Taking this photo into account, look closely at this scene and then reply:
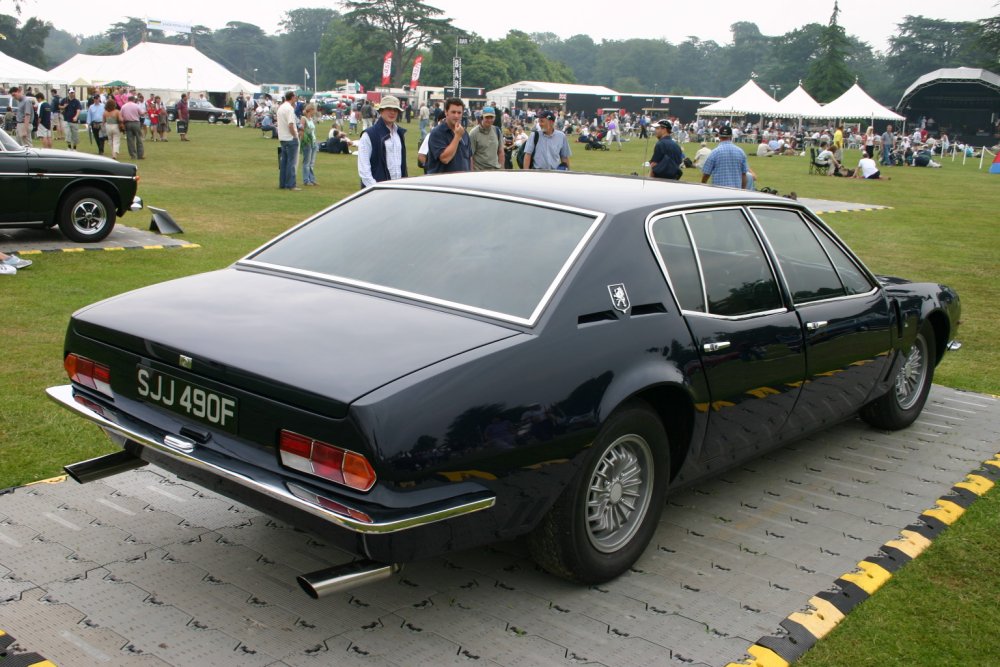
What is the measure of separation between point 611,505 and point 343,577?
4.13ft

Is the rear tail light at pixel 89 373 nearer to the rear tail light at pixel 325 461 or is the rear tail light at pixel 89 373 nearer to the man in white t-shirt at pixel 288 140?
the rear tail light at pixel 325 461

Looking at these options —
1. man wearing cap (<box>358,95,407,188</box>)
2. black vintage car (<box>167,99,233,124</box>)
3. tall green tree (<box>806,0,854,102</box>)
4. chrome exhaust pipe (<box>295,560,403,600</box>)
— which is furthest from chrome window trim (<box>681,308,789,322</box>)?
tall green tree (<box>806,0,854,102</box>)

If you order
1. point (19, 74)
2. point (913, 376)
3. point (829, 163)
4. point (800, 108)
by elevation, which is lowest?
point (913, 376)

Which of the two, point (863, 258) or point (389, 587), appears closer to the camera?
point (389, 587)

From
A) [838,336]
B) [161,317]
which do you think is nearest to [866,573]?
[838,336]

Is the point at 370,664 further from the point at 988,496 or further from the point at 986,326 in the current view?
the point at 986,326

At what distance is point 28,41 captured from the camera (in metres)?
106

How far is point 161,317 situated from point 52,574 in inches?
43.5

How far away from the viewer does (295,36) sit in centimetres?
19388

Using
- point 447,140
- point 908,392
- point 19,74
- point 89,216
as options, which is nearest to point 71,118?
point 19,74

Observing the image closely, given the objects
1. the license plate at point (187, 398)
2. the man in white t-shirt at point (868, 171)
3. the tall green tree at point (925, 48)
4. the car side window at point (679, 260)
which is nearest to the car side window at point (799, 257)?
the car side window at point (679, 260)

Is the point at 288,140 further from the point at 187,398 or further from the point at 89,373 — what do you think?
the point at 187,398

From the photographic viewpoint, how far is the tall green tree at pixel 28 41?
102 m

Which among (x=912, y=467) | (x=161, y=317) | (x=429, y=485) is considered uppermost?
(x=161, y=317)
